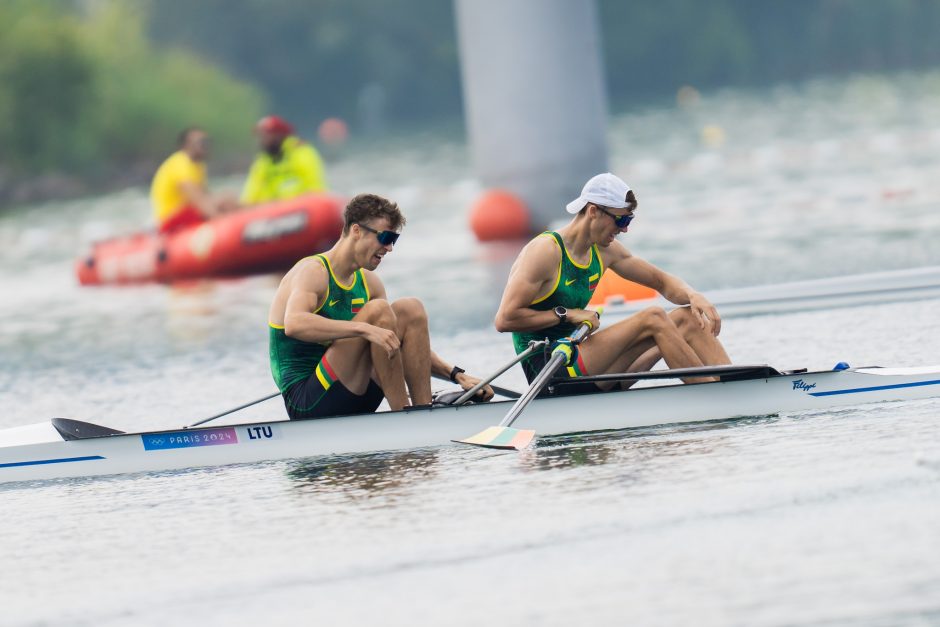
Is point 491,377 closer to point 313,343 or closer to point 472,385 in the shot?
point 472,385

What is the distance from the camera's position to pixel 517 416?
7.47 metres

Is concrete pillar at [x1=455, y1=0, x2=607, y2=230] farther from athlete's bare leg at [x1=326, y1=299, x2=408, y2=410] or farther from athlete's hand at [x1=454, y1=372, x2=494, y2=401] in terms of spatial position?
athlete's bare leg at [x1=326, y1=299, x2=408, y2=410]

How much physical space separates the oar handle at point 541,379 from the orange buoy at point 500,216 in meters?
10.7

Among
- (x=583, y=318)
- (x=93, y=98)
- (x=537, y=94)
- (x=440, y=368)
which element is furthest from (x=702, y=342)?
(x=93, y=98)

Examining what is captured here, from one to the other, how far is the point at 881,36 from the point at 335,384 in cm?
6217

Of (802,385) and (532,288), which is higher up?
(532,288)

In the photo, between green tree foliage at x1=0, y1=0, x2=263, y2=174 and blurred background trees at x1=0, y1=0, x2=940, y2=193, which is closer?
green tree foliage at x1=0, y1=0, x2=263, y2=174

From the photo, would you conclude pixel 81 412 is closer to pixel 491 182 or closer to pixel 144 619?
pixel 144 619

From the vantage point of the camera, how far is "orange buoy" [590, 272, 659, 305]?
11211 millimetres

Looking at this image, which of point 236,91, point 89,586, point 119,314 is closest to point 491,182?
point 119,314

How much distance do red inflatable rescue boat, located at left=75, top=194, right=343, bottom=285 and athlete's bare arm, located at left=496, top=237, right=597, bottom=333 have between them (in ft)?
30.1

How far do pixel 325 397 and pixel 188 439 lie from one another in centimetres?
73

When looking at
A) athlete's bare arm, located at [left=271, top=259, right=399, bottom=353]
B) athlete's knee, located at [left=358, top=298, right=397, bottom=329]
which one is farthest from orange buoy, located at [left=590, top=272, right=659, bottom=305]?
athlete's bare arm, located at [left=271, top=259, right=399, bottom=353]

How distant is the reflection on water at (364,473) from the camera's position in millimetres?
7193
